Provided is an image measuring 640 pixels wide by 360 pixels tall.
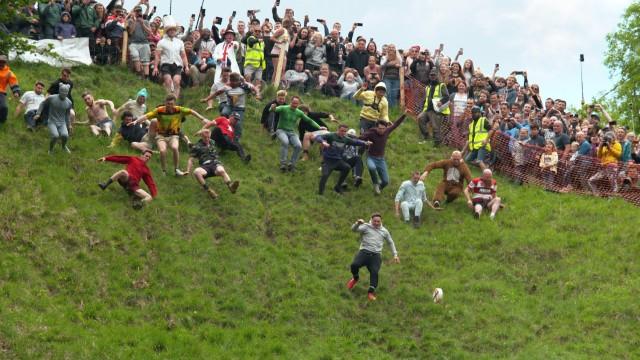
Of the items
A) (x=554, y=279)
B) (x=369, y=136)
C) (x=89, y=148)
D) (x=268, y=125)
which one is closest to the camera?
(x=554, y=279)

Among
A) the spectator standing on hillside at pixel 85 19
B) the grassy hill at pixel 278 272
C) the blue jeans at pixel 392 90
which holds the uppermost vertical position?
the spectator standing on hillside at pixel 85 19

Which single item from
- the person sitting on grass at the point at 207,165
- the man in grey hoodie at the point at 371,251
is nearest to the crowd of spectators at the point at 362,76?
the person sitting on grass at the point at 207,165

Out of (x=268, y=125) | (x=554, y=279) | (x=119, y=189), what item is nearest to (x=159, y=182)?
(x=119, y=189)

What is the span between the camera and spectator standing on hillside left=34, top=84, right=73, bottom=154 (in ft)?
74.5

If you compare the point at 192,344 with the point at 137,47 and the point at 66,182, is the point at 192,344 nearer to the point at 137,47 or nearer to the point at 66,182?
the point at 66,182

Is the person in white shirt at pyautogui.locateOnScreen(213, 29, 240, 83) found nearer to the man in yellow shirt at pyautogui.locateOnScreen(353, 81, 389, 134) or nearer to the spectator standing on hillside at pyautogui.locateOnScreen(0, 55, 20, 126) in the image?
the man in yellow shirt at pyautogui.locateOnScreen(353, 81, 389, 134)

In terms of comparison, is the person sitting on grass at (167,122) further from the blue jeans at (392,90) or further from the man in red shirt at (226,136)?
the blue jeans at (392,90)

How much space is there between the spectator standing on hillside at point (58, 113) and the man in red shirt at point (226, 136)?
3766mm

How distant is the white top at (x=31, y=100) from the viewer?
23953 mm

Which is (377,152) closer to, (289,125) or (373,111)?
(373,111)

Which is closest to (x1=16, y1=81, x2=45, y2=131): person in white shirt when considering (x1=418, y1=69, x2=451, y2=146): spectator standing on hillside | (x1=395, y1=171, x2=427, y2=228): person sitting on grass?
(x1=395, y1=171, x2=427, y2=228): person sitting on grass

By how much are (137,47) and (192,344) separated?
13278mm

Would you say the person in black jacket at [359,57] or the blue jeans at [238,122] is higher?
the person in black jacket at [359,57]

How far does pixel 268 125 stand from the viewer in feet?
91.7
